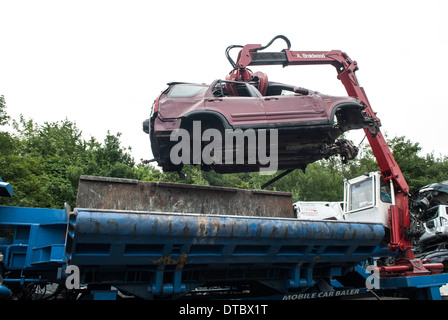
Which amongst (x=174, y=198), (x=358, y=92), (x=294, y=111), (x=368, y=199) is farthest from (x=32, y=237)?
(x=358, y=92)

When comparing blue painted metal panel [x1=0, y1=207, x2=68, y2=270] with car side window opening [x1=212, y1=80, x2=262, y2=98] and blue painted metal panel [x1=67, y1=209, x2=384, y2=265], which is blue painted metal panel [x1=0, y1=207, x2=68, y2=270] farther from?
car side window opening [x1=212, y1=80, x2=262, y2=98]

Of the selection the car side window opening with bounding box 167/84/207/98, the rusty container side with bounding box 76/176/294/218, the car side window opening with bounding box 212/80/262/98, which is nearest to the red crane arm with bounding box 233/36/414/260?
the car side window opening with bounding box 212/80/262/98

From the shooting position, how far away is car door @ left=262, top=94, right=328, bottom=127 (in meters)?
4.98

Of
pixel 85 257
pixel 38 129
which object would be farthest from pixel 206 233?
pixel 38 129

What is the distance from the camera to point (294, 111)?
16.7 feet

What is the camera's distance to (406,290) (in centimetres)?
520

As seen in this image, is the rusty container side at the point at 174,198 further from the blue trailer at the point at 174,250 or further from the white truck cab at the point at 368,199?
the white truck cab at the point at 368,199

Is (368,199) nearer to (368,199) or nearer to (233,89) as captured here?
(368,199)

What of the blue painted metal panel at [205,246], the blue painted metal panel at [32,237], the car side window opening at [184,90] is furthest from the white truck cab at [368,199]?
the blue painted metal panel at [32,237]

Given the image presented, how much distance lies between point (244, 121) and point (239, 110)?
174mm

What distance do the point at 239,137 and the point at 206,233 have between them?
1.69 metres

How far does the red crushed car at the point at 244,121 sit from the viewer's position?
15.9ft
